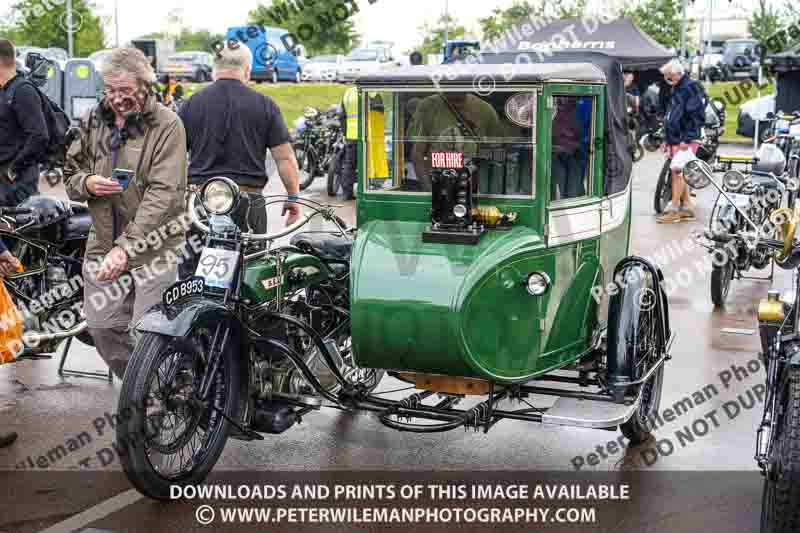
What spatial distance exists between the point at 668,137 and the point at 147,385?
10594mm

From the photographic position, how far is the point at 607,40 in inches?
986

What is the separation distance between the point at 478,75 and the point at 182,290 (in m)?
1.63

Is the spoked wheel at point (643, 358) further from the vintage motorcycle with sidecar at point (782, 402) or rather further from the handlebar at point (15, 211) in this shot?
the handlebar at point (15, 211)

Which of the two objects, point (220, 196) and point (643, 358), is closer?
point (220, 196)

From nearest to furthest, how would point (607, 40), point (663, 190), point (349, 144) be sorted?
point (663, 190)
point (349, 144)
point (607, 40)

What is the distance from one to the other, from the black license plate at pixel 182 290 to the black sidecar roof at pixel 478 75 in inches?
47.5

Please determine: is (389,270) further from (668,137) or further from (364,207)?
(668,137)

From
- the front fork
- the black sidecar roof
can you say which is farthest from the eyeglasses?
the front fork

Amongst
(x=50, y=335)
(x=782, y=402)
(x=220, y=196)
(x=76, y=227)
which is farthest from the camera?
(x=76, y=227)

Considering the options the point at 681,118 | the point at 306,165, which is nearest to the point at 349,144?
the point at 306,165

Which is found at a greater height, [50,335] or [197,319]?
[197,319]

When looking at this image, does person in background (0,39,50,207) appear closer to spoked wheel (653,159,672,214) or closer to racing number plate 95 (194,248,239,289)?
racing number plate 95 (194,248,239,289)

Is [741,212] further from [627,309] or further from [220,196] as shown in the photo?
[220,196]

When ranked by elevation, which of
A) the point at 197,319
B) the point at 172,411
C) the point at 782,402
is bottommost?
the point at 172,411
